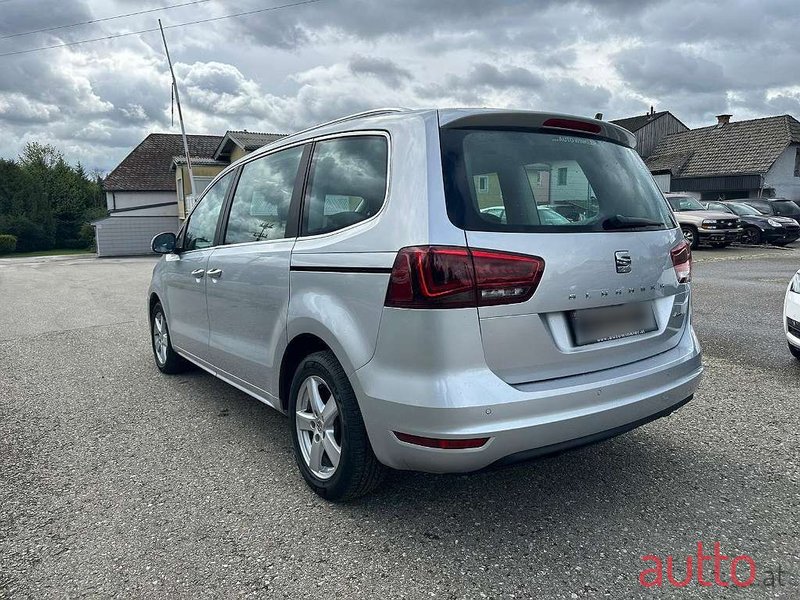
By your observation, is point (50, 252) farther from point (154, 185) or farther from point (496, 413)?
point (496, 413)

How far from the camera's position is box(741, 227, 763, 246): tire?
21016 mm

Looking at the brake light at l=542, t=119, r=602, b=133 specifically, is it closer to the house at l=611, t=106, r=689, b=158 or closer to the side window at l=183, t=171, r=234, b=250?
the side window at l=183, t=171, r=234, b=250

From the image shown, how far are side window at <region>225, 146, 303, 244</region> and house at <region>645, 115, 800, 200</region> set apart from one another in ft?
105

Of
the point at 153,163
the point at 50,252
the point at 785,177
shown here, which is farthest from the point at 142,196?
the point at 785,177

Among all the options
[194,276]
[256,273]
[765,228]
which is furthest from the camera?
[765,228]

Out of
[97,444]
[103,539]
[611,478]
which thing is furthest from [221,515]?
[611,478]

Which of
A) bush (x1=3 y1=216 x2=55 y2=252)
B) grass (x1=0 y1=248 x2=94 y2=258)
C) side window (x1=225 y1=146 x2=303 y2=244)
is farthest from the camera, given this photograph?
bush (x1=3 y1=216 x2=55 y2=252)

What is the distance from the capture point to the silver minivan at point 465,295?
8.07 feet

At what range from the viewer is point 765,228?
822 inches

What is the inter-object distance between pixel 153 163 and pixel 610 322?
4918 cm

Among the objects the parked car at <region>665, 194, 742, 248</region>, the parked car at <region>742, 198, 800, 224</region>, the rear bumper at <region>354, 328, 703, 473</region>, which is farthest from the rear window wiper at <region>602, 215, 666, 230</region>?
the parked car at <region>742, 198, 800, 224</region>

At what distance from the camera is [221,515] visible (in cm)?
305

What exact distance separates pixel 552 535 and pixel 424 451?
0.77m

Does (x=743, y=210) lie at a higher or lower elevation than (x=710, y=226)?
higher
